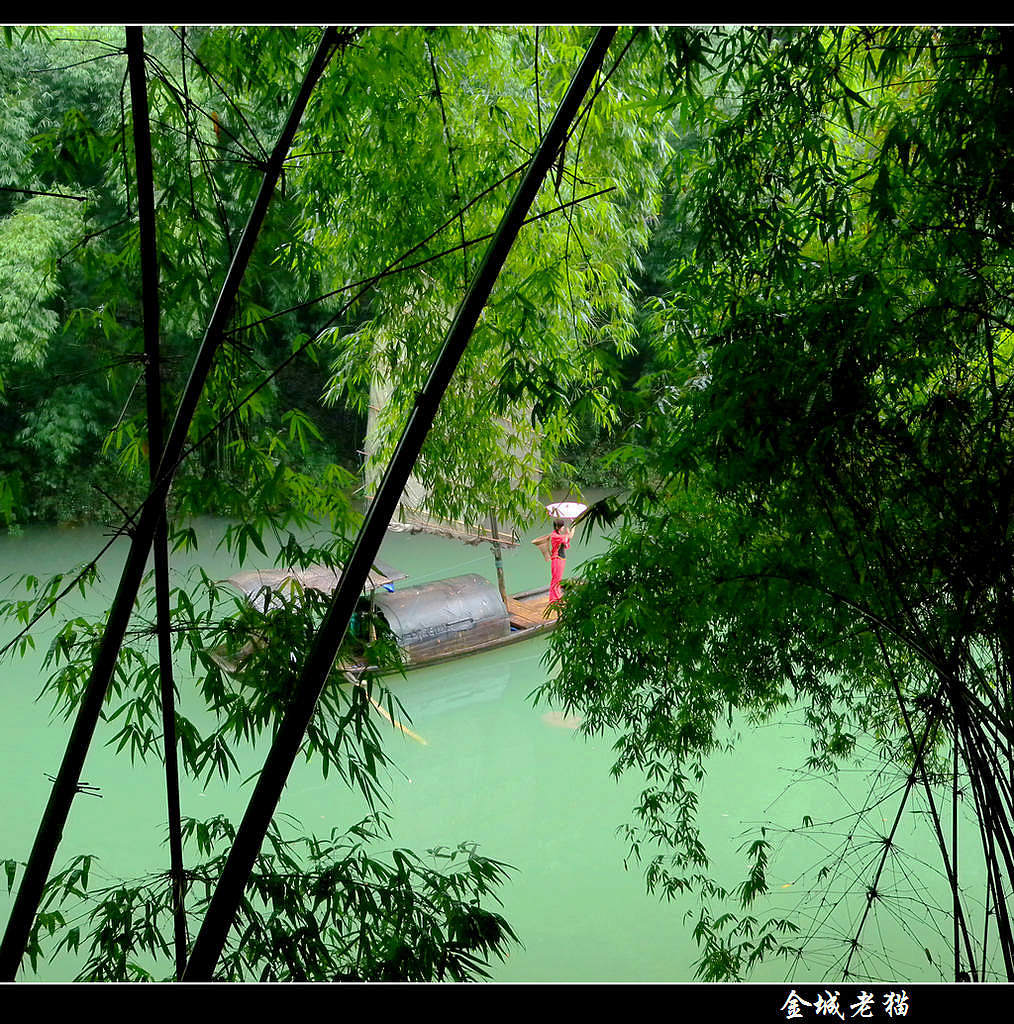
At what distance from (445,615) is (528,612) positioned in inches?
30.0

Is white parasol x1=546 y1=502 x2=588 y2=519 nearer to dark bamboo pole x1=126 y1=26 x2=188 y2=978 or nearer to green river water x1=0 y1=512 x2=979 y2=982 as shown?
green river water x1=0 y1=512 x2=979 y2=982

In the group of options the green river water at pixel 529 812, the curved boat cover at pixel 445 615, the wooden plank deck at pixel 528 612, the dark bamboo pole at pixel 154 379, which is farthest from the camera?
the wooden plank deck at pixel 528 612

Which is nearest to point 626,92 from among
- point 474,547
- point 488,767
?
point 488,767

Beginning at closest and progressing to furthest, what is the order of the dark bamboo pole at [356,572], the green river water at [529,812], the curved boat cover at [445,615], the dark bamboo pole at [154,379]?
the dark bamboo pole at [356,572] → the dark bamboo pole at [154,379] → the green river water at [529,812] → the curved boat cover at [445,615]

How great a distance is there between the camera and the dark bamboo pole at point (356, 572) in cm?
108

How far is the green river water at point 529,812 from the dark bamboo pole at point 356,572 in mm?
2530

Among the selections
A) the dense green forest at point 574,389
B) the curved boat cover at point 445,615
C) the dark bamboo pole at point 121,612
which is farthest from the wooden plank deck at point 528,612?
the dark bamboo pole at point 121,612

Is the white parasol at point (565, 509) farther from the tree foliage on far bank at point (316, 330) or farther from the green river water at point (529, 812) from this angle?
the green river water at point (529, 812)

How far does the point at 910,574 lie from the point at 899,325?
473mm

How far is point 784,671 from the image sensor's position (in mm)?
2816

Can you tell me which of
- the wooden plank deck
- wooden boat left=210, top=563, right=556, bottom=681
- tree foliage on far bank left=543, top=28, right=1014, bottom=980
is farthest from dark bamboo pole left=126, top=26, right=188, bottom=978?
the wooden plank deck

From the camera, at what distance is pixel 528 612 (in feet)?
22.7

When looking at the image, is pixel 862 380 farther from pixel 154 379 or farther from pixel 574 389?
pixel 574 389

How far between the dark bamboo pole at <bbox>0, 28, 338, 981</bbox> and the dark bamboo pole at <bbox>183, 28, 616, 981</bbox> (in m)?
0.25
